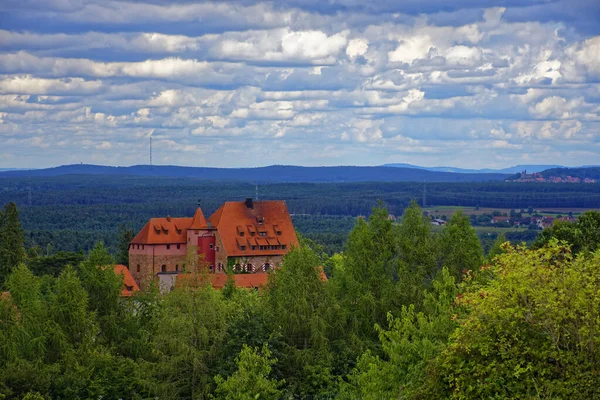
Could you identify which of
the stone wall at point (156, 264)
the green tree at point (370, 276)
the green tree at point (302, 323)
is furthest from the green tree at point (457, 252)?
the stone wall at point (156, 264)

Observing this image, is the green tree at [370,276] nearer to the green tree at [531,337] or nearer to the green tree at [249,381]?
the green tree at [249,381]

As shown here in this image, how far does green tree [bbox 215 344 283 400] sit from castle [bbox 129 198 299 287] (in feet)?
185

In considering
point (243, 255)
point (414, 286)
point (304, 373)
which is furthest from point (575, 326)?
point (243, 255)

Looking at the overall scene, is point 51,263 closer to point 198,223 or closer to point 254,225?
point 198,223

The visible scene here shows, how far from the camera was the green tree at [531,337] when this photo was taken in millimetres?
27609

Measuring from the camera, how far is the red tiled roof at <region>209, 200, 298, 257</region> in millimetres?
102125

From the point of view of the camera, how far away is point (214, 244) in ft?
339

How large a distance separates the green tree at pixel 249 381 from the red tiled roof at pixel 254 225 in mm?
56879

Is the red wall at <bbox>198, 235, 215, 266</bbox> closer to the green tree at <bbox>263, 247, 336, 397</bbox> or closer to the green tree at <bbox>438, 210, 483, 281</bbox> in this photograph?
the green tree at <bbox>438, 210, 483, 281</bbox>

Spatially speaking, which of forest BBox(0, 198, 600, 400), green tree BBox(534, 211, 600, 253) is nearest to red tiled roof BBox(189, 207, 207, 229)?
forest BBox(0, 198, 600, 400)

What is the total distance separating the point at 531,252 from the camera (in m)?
30.1

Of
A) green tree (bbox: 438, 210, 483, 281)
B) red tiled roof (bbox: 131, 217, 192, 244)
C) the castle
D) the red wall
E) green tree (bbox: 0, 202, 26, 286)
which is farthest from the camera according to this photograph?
the red wall

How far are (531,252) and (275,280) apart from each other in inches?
970

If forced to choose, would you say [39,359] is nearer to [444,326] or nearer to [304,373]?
[304,373]
